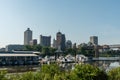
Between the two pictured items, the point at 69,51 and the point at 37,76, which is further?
the point at 69,51

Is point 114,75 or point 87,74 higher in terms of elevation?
point 87,74

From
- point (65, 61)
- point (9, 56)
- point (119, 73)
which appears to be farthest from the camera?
point (65, 61)

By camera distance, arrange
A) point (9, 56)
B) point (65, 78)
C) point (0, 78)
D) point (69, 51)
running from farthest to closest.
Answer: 1. point (69, 51)
2. point (9, 56)
3. point (65, 78)
4. point (0, 78)

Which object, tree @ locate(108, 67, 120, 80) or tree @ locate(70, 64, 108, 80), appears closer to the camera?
tree @ locate(70, 64, 108, 80)

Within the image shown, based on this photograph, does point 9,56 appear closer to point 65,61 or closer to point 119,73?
point 65,61

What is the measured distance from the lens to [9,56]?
379ft

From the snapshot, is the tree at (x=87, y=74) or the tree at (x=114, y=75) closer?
the tree at (x=87, y=74)

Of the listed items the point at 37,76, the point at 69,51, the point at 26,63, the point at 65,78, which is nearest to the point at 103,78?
the point at 65,78

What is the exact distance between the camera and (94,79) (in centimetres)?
2944

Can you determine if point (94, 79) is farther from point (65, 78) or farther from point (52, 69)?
point (52, 69)

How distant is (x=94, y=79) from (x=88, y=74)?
76 cm

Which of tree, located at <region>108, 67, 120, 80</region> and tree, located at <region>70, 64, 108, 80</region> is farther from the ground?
tree, located at <region>70, 64, 108, 80</region>

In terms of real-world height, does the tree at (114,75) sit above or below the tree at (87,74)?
below

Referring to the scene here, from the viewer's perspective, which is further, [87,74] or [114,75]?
[114,75]
